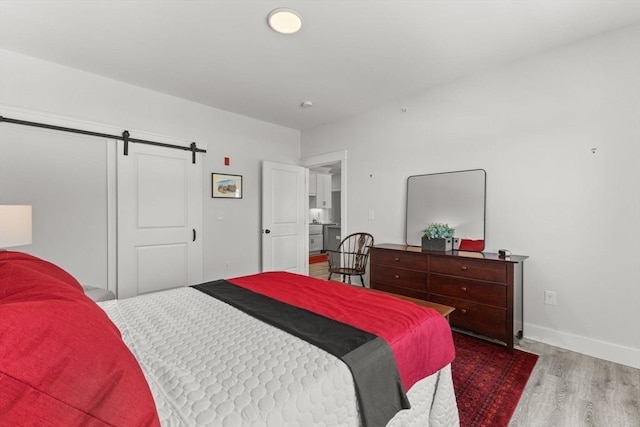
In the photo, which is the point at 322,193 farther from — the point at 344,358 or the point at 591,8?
the point at 344,358

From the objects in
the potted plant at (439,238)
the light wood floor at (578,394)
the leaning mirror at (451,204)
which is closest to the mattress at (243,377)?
the light wood floor at (578,394)

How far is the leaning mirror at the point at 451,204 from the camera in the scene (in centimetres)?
301

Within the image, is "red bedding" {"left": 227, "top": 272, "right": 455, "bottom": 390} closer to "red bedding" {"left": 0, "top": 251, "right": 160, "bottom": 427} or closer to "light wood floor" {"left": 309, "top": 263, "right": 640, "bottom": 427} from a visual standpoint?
"light wood floor" {"left": 309, "top": 263, "right": 640, "bottom": 427}

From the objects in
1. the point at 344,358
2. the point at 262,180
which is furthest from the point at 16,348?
the point at 262,180

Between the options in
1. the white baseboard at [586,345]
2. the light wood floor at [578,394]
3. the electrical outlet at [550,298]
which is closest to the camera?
the light wood floor at [578,394]

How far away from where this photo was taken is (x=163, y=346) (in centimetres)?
114

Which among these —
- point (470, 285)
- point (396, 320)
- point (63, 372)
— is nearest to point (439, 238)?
point (470, 285)

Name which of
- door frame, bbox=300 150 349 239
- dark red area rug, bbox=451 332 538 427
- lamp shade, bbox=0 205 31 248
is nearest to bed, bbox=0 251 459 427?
dark red area rug, bbox=451 332 538 427

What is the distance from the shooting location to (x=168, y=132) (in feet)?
11.8

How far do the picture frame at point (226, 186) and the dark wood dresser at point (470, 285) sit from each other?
7.69 feet

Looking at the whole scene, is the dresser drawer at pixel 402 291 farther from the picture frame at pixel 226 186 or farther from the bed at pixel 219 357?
the picture frame at pixel 226 186

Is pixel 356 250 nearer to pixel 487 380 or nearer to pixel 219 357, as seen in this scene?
pixel 487 380

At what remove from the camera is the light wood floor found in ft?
5.42

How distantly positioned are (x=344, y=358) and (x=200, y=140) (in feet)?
11.8
